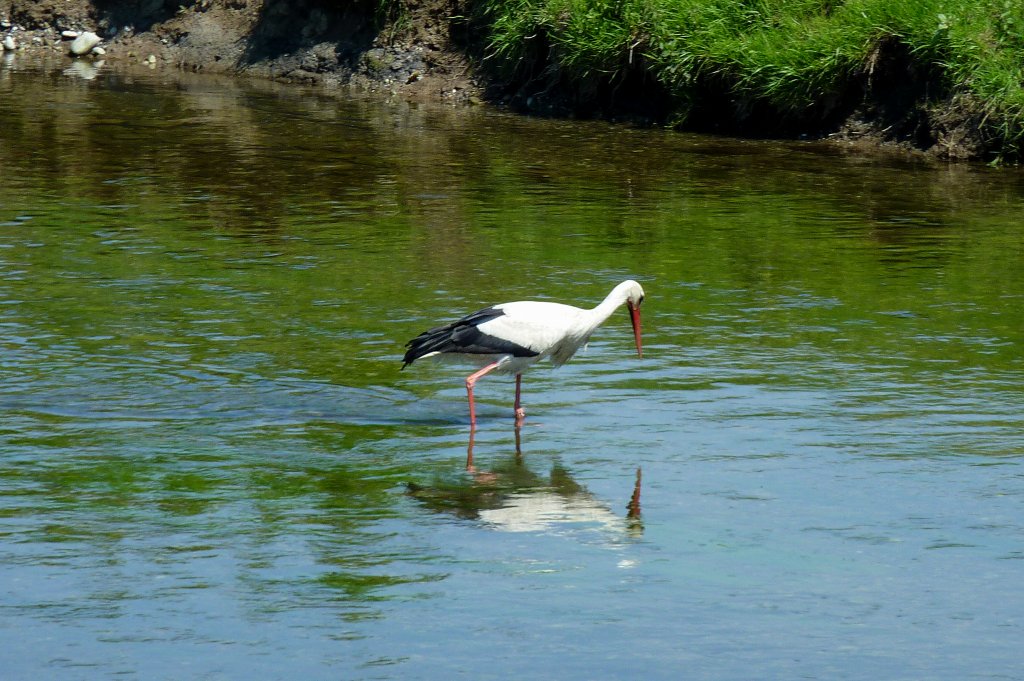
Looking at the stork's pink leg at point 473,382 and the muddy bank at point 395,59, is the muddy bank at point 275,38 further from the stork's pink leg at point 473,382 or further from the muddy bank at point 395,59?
the stork's pink leg at point 473,382

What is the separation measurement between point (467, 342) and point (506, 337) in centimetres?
23

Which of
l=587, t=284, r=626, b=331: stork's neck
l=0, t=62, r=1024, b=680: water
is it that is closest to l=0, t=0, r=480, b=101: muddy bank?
l=0, t=62, r=1024, b=680: water

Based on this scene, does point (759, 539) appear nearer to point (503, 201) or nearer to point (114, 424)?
point (114, 424)

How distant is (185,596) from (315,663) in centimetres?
88

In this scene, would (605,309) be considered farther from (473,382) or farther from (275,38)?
(275,38)

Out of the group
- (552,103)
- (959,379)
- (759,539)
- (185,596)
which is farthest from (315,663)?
(552,103)

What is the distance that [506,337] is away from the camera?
31.0 ft

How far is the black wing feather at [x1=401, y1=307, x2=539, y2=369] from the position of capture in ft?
31.0

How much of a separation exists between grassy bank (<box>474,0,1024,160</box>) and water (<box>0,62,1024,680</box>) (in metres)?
1.28

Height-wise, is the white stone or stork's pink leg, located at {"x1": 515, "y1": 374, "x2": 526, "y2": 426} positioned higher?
the white stone

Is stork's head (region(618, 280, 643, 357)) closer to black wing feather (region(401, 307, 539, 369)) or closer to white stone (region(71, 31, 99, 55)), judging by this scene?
black wing feather (region(401, 307, 539, 369))

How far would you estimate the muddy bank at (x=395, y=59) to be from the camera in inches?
792

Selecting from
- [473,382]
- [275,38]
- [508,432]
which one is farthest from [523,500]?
[275,38]

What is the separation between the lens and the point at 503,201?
16.9 metres
